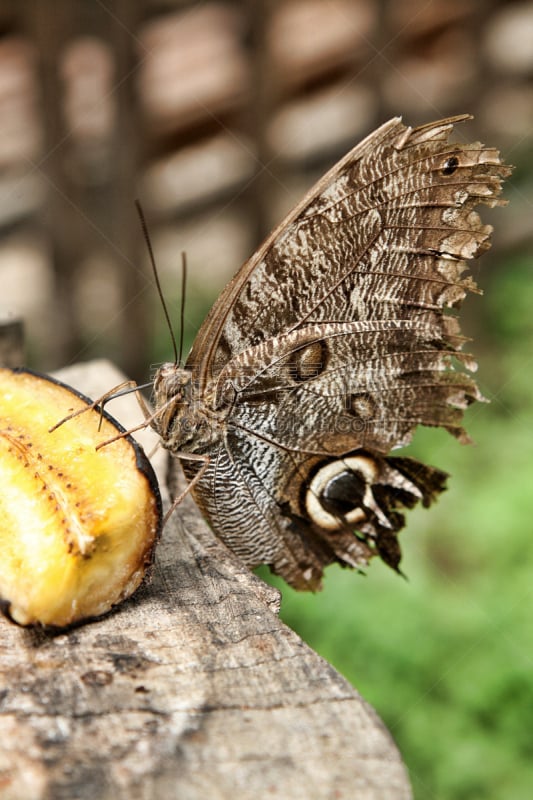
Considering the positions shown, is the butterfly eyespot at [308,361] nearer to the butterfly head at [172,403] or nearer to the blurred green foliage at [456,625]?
the butterfly head at [172,403]

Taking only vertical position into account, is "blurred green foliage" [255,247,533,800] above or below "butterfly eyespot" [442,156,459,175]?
below

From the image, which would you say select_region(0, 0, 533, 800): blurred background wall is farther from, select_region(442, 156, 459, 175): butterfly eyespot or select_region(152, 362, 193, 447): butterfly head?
select_region(152, 362, 193, 447): butterfly head

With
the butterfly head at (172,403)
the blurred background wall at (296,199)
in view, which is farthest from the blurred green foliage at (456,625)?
the butterfly head at (172,403)

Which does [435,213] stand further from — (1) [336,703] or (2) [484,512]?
(2) [484,512]

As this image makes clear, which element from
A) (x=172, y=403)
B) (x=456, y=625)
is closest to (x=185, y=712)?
(x=172, y=403)

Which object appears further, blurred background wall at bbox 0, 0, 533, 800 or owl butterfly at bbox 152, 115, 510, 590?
blurred background wall at bbox 0, 0, 533, 800

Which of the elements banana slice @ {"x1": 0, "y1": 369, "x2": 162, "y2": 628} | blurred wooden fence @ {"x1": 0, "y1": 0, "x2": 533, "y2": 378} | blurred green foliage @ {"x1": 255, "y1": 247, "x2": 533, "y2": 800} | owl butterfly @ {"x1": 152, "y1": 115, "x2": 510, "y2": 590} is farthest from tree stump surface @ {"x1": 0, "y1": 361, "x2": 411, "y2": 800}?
blurred wooden fence @ {"x1": 0, "y1": 0, "x2": 533, "y2": 378}
